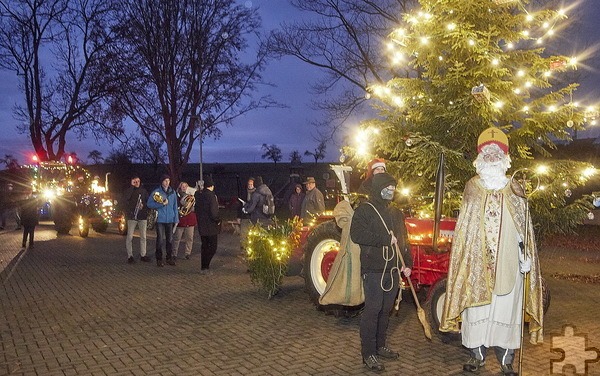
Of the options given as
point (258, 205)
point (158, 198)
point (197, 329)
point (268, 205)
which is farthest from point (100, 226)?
point (197, 329)

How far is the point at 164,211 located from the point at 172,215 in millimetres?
210

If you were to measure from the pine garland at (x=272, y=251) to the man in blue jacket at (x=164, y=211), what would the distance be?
3996 mm

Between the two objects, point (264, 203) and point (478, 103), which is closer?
point (478, 103)

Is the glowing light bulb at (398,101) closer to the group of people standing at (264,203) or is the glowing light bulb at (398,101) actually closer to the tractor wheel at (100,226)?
the group of people standing at (264,203)

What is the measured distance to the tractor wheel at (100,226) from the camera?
23.4 metres

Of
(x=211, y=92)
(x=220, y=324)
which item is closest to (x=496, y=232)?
(x=220, y=324)

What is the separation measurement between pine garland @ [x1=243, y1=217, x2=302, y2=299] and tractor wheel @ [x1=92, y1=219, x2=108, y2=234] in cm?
1488

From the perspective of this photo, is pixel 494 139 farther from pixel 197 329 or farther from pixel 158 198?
pixel 158 198

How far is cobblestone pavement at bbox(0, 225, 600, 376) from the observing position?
6.34m

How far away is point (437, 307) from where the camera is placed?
723 centimetres

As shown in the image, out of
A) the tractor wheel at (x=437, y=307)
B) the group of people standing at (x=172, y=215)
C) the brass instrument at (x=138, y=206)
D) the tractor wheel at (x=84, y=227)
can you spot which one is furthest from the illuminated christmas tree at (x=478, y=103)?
the tractor wheel at (x=84, y=227)

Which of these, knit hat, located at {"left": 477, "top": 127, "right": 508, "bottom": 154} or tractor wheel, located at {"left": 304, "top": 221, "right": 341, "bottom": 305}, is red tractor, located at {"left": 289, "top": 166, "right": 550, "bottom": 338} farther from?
knit hat, located at {"left": 477, "top": 127, "right": 508, "bottom": 154}

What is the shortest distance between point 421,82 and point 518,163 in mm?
2104

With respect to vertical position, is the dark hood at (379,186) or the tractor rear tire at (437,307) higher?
the dark hood at (379,186)
